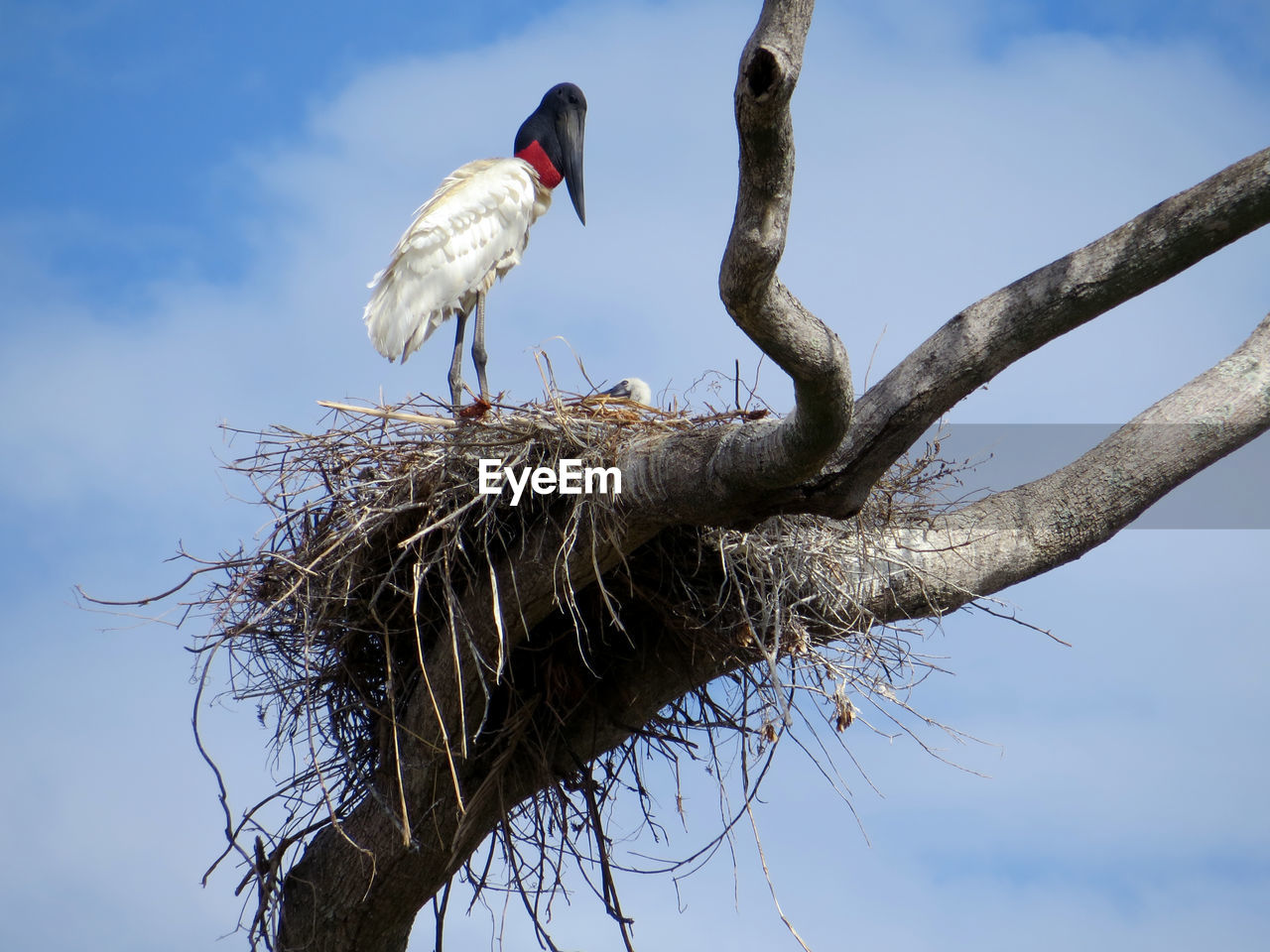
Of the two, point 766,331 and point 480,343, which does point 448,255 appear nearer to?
point 480,343

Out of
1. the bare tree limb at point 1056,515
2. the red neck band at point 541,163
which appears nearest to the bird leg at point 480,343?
the red neck band at point 541,163

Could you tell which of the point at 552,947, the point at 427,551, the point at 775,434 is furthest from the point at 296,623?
the point at 775,434

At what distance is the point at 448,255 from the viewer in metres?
6.32

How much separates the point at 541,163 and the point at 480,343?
1.16 metres

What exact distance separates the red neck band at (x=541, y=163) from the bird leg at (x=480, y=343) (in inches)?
33.1

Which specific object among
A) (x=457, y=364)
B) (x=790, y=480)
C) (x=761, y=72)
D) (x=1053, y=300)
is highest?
(x=457, y=364)

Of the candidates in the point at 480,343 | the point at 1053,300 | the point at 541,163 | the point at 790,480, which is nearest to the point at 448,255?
the point at 480,343

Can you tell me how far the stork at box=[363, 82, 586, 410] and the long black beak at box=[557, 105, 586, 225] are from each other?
0.15 m

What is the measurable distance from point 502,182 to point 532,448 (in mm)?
3338

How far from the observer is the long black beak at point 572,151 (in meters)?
7.06

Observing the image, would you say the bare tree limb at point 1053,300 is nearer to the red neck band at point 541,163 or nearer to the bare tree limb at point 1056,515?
the bare tree limb at point 1056,515

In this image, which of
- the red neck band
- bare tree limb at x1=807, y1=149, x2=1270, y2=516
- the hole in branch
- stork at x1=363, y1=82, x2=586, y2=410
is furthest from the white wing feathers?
the hole in branch

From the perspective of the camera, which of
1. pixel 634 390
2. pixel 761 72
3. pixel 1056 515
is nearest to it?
pixel 761 72

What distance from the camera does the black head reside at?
707 centimetres
